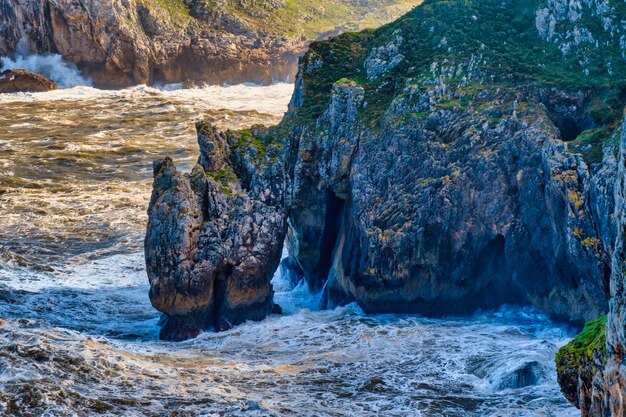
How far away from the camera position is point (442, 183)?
88.8 ft

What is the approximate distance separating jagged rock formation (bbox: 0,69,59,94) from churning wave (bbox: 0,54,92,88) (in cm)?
256

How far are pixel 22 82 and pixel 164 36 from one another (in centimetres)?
1622

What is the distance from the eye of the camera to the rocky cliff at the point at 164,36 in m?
83.1

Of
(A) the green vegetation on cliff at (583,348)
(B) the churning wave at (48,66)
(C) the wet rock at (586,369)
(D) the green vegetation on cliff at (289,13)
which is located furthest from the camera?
(D) the green vegetation on cliff at (289,13)

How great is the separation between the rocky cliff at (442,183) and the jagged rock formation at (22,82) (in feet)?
178

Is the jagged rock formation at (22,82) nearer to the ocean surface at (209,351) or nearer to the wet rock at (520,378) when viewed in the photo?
the ocean surface at (209,351)

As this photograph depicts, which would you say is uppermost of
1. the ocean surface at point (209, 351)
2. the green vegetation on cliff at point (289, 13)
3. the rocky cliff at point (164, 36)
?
the green vegetation on cliff at point (289, 13)

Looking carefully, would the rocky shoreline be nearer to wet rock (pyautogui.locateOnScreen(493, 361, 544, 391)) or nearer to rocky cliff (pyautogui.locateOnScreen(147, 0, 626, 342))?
rocky cliff (pyautogui.locateOnScreen(147, 0, 626, 342))

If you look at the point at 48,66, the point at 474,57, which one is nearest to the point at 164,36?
the point at 48,66

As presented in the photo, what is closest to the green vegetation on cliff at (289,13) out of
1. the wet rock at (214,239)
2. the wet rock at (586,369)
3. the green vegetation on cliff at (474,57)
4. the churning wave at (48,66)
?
the churning wave at (48,66)

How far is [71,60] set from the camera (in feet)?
276

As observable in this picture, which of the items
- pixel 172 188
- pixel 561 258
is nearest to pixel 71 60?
pixel 172 188

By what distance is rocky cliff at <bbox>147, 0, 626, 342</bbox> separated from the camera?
25.2m

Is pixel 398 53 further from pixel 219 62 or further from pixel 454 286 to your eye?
pixel 219 62
